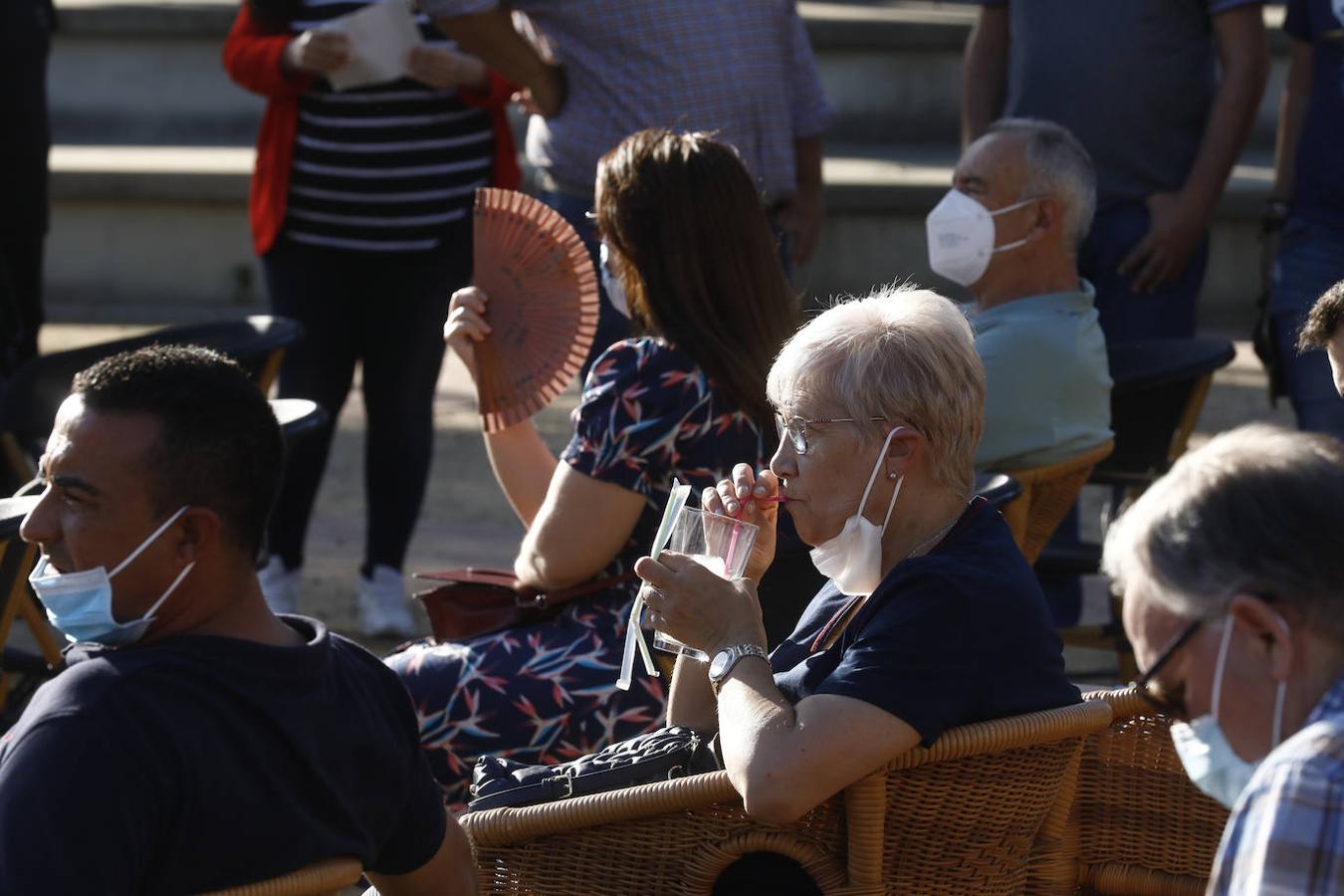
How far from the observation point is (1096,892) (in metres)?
2.79

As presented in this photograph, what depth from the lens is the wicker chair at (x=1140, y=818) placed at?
2.73 metres

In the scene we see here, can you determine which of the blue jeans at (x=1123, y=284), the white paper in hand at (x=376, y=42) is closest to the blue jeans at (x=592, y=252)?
the white paper in hand at (x=376, y=42)

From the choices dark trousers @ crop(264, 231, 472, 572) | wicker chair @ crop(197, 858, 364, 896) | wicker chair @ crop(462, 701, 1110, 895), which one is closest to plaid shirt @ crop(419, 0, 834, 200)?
dark trousers @ crop(264, 231, 472, 572)

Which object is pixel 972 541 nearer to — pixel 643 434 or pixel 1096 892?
pixel 1096 892

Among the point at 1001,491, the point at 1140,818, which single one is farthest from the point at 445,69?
the point at 1140,818

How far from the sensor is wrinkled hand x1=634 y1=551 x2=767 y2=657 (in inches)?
98.8

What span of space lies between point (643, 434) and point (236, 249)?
6.65 m

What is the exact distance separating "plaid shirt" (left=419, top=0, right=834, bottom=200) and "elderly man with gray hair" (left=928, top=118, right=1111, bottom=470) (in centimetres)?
96

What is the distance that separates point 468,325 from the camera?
357 cm

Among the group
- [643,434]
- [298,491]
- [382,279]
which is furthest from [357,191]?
[643,434]

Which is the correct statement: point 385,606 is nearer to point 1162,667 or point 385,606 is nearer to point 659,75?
point 659,75

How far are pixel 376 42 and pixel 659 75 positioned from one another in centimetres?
74

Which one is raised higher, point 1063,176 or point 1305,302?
point 1063,176

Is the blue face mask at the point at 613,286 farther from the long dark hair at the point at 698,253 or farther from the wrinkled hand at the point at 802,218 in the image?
the wrinkled hand at the point at 802,218
